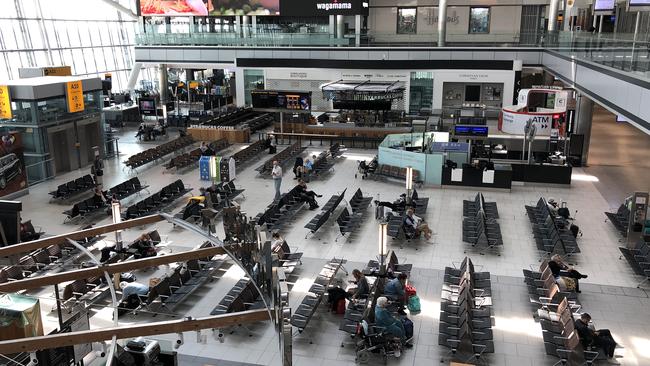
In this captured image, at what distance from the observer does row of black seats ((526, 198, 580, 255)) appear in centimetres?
1611

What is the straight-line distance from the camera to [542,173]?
23.6 meters

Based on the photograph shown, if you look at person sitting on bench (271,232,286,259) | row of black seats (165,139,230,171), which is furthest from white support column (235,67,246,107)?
person sitting on bench (271,232,286,259)

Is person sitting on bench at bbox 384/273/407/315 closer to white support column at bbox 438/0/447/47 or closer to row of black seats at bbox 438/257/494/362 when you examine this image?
row of black seats at bbox 438/257/494/362

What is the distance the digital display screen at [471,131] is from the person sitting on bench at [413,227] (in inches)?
473

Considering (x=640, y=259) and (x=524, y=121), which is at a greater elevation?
(x=524, y=121)

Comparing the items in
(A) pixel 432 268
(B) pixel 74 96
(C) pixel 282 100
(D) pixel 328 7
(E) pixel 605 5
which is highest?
(D) pixel 328 7

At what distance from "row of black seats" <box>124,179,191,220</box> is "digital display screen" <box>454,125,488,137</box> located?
547 inches

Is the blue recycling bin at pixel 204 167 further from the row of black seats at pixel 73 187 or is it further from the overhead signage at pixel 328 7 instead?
the overhead signage at pixel 328 7

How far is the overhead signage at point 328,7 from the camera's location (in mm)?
35938

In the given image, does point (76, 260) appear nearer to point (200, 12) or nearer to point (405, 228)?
point (405, 228)

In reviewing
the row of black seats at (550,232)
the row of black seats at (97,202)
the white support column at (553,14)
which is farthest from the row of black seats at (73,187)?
the white support column at (553,14)

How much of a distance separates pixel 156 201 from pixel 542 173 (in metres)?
15.3

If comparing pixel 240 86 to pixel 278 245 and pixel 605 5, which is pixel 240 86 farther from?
pixel 278 245

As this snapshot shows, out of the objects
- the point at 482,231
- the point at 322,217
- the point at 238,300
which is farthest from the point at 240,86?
the point at 238,300
